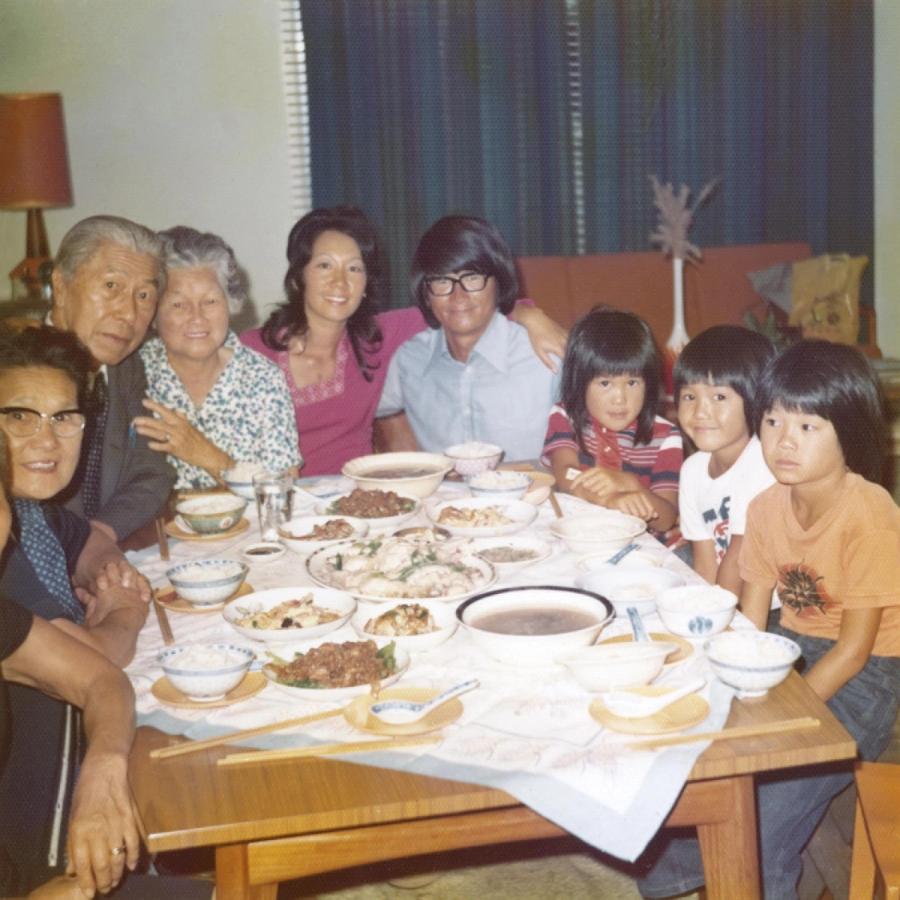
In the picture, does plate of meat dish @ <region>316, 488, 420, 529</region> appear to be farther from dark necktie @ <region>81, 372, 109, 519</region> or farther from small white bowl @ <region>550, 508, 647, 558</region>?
dark necktie @ <region>81, 372, 109, 519</region>

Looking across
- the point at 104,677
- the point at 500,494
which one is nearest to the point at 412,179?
the point at 500,494

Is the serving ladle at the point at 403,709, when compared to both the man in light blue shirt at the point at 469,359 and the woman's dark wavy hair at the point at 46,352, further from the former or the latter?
the man in light blue shirt at the point at 469,359

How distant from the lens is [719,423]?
7.52 feet

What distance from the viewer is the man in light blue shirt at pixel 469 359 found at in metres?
2.97

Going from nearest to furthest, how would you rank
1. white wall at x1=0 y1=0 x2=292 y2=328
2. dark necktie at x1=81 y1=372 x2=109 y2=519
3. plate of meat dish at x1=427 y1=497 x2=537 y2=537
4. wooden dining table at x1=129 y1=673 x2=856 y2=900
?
wooden dining table at x1=129 y1=673 x2=856 y2=900 < plate of meat dish at x1=427 y1=497 x2=537 y2=537 < dark necktie at x1=81 y1=372 x2=109 y2=519 < white wall at x1=0 y1=0 x2=292 y2=328

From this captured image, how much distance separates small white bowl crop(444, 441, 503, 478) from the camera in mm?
2588

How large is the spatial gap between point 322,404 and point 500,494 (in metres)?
0.96

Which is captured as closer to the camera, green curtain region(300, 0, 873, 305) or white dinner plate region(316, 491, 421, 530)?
white dinner plate region(316, 491, 421, 530)

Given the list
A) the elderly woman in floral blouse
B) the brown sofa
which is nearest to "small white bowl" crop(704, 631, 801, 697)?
the elderly woman in floral blouse

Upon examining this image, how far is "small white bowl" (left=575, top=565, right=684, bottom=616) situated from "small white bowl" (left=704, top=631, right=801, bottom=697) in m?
0.22

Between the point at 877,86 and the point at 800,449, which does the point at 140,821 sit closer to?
the point at 800,449

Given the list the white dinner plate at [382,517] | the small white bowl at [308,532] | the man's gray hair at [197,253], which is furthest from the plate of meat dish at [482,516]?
the man's gray hair at [197,253]

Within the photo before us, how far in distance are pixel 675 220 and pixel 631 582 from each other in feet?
12.8

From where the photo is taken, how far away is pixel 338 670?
1414 millimetres
